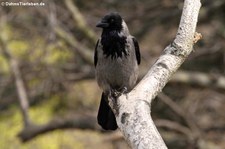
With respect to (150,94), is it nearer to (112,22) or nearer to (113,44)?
(113,44)

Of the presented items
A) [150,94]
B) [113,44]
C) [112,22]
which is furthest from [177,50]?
[112,22]

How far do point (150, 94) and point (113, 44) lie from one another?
174 cm

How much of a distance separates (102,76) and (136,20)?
3916mm

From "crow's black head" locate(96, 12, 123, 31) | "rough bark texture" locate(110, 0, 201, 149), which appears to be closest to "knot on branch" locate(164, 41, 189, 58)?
"rough bark texture" locate(110, 0, 201, 149)

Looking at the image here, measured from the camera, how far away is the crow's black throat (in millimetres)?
4523

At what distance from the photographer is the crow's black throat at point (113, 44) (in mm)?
4523

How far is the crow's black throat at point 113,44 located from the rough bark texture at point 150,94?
51.3 inches

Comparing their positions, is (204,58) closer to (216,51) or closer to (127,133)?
(216,51)

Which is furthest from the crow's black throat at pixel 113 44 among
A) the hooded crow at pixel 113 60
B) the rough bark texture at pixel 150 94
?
the rough bark texture at pixel 150 94

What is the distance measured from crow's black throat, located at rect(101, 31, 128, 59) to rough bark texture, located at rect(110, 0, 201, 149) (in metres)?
1.30

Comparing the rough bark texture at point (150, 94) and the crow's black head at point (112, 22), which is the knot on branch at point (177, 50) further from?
the crow's black head at point (112, 22)

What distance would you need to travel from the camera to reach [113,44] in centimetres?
452

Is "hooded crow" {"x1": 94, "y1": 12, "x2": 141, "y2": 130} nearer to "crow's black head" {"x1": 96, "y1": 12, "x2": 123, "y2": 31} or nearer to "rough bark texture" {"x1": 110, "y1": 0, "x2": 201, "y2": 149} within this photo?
"crow's black head" {"x1": 96, "y1": 12, "x2": 123, "y2": 31}

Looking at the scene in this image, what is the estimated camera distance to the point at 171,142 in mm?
7379
